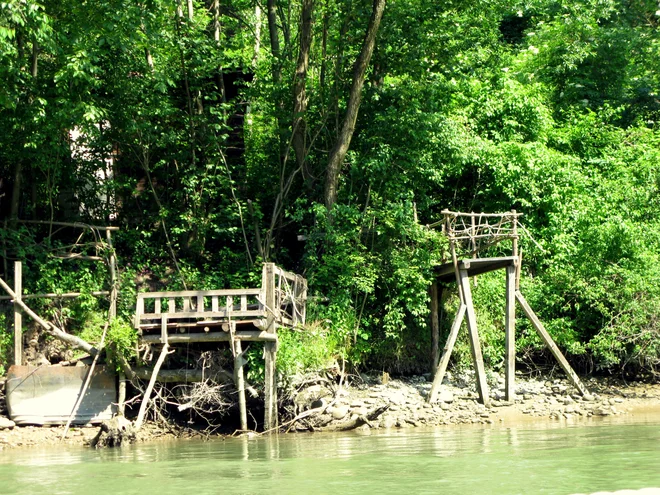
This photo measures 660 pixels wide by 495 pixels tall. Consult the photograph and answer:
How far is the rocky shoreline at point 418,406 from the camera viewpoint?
17.6 metres

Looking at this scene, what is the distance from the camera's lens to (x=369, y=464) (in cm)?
1307

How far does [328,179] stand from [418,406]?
578 centimetres

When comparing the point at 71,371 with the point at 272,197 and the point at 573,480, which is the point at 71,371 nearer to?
the point at 272,197

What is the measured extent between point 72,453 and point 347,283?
23.7 feet

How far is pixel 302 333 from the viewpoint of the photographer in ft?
62.3

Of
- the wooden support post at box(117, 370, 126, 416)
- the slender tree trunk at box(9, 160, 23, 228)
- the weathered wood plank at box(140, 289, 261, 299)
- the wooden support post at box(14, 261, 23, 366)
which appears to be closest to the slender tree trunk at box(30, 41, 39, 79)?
the slender tree trunk at box(9, 160, 23, 228)

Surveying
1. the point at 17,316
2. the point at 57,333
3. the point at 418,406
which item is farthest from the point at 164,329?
the point at 418,406

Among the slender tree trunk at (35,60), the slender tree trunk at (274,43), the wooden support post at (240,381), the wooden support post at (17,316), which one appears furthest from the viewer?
the slender tree trunk at (274,43)

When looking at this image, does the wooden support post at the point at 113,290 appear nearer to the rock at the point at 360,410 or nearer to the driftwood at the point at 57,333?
the driftwood at the point at 57,333

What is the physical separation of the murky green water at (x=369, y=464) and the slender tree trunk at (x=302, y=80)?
8.27 m

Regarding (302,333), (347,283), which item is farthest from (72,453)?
(347,283)

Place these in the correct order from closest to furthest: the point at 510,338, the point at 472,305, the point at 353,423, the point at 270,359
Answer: the point at 270,359, the point at 353,423, the point at 510,338, the point at 472,305

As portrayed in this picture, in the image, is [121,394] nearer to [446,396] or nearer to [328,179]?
[446,396]

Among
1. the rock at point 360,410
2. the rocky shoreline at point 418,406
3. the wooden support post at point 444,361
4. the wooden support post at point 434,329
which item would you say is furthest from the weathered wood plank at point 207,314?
the wooden support post at point 434,329
